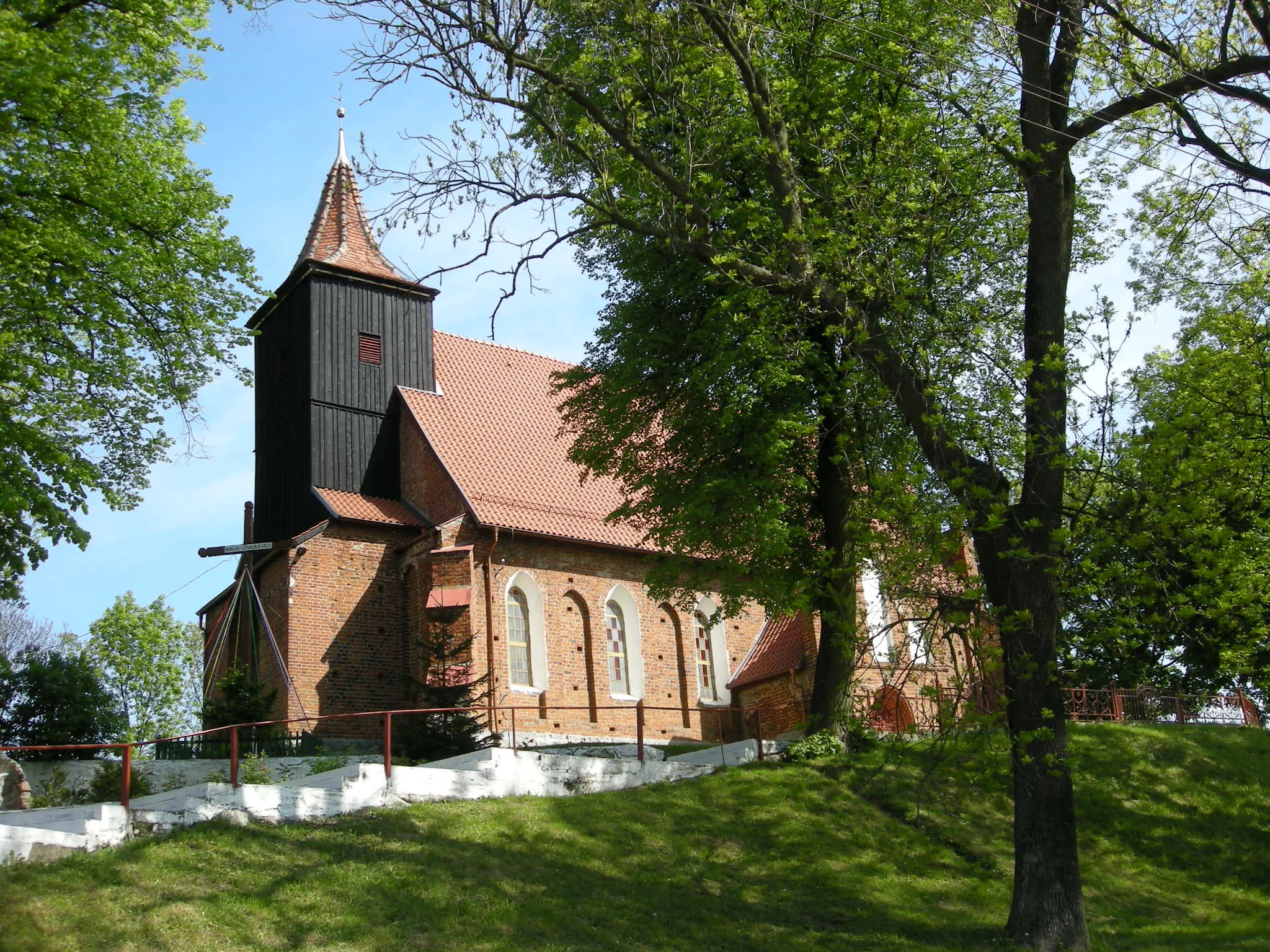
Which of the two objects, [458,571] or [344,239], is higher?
[344,239]

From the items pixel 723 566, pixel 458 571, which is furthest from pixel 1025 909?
pixel 458 571

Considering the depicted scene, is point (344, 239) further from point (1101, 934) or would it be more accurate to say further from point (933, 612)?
point (1101, 934)

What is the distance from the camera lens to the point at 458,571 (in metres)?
21.7

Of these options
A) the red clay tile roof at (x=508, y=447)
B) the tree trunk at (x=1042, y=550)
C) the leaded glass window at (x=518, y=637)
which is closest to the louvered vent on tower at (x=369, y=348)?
the red clay tile roof at (x=508, y=447)

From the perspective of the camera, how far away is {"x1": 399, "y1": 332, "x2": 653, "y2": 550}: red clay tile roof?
Result: 79.2ft

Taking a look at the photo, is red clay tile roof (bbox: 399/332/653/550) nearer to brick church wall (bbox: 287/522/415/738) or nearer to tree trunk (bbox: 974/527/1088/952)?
brick church wall (bbox: 287/522/415/738)

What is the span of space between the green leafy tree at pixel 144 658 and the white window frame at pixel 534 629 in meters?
23.0

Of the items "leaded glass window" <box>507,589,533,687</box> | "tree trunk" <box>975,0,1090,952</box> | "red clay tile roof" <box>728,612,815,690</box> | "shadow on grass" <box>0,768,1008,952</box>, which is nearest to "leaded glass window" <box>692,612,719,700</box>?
"red clay tile roof" <box>728,612,815,690</box>

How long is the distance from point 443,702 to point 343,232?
1229 cm

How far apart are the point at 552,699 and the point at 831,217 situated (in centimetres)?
1168

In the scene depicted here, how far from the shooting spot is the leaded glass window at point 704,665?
85.4ft

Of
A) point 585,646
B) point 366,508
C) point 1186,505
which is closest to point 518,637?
point 585,646

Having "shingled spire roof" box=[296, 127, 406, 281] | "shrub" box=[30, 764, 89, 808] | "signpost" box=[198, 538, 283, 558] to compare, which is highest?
"shingled spire roof" box=[296, 127, 406, 281]

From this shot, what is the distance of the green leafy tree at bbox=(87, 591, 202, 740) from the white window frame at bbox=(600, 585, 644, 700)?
2287cm
